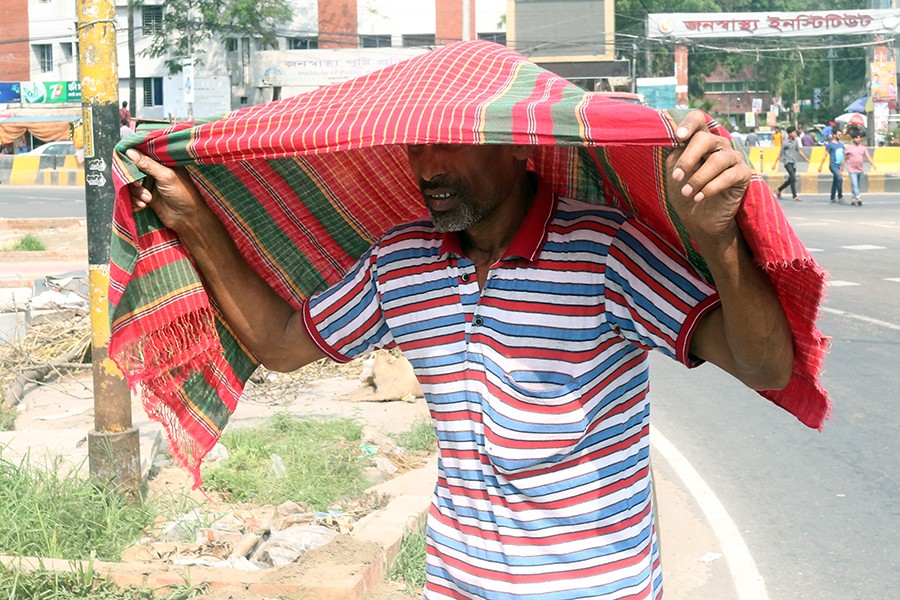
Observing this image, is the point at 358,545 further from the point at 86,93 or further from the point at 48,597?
the point at 86,93

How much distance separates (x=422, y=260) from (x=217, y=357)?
614 millimetres

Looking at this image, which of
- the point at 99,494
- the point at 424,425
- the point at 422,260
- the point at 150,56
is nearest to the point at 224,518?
the point at 99,494

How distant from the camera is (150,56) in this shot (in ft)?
178

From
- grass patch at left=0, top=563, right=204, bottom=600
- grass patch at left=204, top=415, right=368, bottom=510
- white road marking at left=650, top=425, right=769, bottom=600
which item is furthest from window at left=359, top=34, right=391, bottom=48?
grass patch at left=0, top=563, right=204, bottom=600

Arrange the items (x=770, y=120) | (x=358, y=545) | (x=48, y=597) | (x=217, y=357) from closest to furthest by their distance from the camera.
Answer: (x=217, y=357), (x=48, y=597), (x=358, y=545), (x=770, y=120)

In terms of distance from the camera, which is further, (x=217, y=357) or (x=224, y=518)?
(x=224, y=518)

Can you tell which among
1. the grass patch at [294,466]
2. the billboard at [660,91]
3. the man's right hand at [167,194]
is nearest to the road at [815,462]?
the grass patch at [294,466]

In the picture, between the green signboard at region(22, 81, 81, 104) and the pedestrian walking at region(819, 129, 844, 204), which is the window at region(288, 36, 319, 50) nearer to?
the green signboard at region(22, 81, 81, 104)

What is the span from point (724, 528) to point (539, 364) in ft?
12.7

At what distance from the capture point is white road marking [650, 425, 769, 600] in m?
5.23

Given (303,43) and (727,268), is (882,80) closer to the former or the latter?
(303,43)

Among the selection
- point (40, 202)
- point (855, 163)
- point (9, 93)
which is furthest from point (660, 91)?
point (9, 93)

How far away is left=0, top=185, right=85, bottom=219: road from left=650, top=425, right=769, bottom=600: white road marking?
19.3 m

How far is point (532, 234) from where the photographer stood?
2.49 meters
